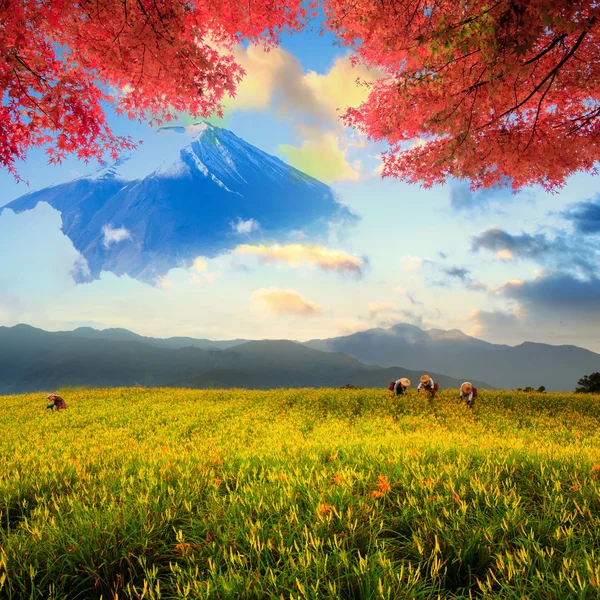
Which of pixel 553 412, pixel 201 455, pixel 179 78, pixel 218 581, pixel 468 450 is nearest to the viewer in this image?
pixel 218 581

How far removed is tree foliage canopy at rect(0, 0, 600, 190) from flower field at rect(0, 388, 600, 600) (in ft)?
19.1

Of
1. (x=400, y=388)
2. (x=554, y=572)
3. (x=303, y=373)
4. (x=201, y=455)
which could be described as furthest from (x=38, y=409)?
(x=303, y=373)

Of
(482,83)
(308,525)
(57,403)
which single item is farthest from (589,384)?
(57,403)

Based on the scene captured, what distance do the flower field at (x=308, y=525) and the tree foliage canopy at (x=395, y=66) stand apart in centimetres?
584

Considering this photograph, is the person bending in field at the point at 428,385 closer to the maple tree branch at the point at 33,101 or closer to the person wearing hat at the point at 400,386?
the person wearing hat at the point at 400,386

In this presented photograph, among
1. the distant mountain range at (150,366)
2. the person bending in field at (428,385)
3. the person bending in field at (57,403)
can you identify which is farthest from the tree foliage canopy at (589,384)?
the distant mountain range at (150,366)

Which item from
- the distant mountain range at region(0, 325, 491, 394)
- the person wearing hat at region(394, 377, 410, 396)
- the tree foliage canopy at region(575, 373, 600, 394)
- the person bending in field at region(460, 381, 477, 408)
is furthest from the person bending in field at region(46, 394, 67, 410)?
the distant mountain range at region(0, 325, 491, 394)

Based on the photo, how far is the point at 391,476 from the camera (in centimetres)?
358

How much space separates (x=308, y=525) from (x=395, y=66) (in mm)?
12833

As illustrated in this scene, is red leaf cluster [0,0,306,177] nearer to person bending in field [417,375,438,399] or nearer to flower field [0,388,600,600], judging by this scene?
flower field [0,388,600,600]

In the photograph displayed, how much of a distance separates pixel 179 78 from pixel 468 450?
8821mm

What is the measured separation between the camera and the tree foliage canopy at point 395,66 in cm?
584

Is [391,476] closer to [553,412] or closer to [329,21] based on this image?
[329,21]

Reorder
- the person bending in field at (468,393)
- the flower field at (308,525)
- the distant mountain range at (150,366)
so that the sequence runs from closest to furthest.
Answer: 1. the flower field at (308,525)
2. the person bending in field at (468,393)
3. the distant mountain range at (150,366)
